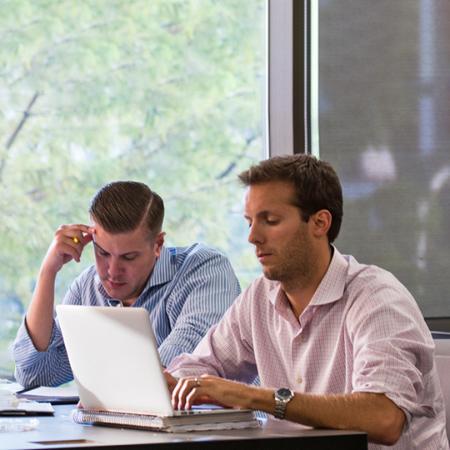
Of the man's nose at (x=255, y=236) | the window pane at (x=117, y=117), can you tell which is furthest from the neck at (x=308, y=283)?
the window pane at (x=117, y=117)

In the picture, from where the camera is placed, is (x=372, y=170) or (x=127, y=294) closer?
(x=127, y=294)

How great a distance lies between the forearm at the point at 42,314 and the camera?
3086 mm

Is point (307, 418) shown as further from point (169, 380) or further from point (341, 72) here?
point (341, 72)

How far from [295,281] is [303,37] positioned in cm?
157

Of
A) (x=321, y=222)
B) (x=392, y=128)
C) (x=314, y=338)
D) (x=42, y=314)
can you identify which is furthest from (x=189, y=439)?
(x=392, y=128)

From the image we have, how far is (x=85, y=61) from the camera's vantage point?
5289 millimetres

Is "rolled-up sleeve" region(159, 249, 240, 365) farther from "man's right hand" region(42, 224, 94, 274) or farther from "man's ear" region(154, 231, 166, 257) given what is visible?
"man's right hand" region(42, 224, 94, 274)

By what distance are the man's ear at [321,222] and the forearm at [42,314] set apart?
3.27 feet

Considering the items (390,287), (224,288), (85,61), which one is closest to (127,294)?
(224,288)

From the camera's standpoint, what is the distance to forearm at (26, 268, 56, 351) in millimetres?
3086

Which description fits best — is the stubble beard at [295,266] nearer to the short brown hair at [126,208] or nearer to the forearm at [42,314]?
the short brown hair at [126,208]

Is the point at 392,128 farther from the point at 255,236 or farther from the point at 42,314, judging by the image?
the point at 255,236

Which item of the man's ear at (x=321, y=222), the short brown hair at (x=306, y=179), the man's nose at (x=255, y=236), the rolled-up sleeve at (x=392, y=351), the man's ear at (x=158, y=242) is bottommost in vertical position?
the rolled-up sleeve at (x=392, y=351)

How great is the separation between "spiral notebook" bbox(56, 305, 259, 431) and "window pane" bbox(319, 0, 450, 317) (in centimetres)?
168
